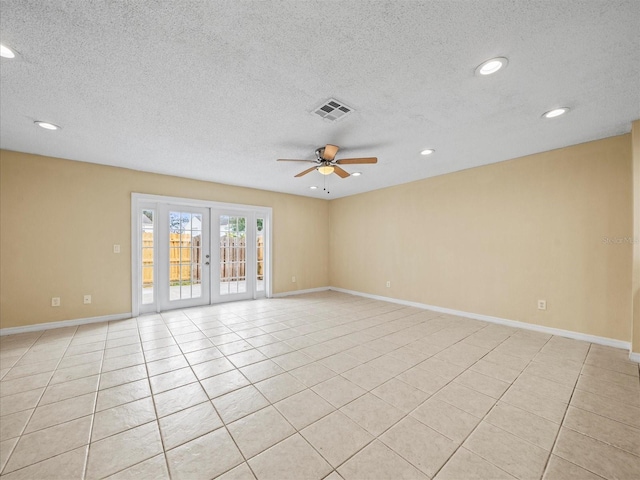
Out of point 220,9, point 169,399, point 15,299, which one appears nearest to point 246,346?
point 169,399

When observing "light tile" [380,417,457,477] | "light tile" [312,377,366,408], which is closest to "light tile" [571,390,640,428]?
"light tile" [380,417,457,477]

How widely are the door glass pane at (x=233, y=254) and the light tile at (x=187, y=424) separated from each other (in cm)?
369

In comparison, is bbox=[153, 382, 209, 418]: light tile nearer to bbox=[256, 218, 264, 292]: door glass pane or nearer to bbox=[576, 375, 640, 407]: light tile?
bbox=[576, 375, 640, 407]: light tile

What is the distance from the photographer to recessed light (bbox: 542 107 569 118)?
8.11 ft

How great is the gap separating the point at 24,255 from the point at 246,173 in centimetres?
331

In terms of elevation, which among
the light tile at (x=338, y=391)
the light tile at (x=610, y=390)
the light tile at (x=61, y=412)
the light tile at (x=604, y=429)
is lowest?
the light tile at (x=610, y=390)

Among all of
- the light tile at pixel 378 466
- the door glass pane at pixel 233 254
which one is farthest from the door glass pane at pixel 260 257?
the light tile at pixel 378 466

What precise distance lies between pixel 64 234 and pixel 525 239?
22.4 ft

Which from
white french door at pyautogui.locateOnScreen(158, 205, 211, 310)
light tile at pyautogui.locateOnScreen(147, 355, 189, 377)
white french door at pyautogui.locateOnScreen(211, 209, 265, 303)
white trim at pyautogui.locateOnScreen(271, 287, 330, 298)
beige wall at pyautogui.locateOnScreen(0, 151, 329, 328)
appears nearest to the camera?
light tile at pyautogui.locateOnScreen(147, 355, 189, 377)

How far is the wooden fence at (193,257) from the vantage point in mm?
4614

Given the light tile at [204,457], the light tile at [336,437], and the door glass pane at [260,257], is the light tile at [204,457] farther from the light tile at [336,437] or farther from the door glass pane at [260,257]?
the door glass pane at [260,257]

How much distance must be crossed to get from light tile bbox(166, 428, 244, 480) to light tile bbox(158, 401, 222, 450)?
0.20ft

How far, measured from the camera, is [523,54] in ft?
5.75

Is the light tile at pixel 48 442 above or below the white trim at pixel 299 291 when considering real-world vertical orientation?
above
